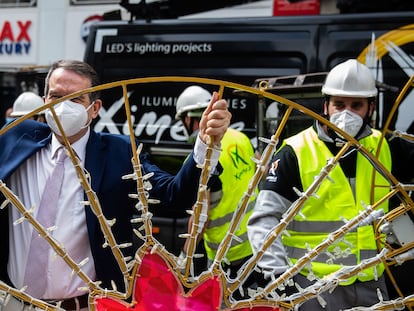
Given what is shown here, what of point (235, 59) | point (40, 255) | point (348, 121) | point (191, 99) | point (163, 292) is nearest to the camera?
point (163, 292)

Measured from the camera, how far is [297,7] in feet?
24.2

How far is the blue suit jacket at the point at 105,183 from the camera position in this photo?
7.16 feet

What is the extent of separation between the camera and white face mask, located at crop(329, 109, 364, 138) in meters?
2.46

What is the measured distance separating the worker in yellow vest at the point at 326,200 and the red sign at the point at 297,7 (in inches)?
178

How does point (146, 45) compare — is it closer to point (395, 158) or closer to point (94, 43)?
point (94, 43)

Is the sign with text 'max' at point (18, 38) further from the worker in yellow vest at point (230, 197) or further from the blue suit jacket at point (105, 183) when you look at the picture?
the blue suit jacket at point (105, 183)

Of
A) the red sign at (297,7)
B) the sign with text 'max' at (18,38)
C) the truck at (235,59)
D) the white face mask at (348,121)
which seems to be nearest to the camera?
the white face mask at (348,121)

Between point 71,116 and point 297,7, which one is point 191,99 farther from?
point 297,7

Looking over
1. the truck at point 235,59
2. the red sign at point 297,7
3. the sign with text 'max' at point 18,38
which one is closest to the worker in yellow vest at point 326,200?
the truck at point 235,59

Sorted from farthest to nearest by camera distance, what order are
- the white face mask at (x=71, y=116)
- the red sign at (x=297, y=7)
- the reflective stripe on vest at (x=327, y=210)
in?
the red sign at (x=297, y=7) < the reflective stripe on vest at (x=327, y=210) < the white face mask at (x=71, y=116)

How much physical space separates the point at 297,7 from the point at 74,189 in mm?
5521

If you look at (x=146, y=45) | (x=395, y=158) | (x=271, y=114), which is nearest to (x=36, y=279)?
(x=395, y=158)

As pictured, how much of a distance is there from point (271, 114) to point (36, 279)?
8.03ft

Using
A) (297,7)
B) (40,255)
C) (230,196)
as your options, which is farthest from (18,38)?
(40,255)
